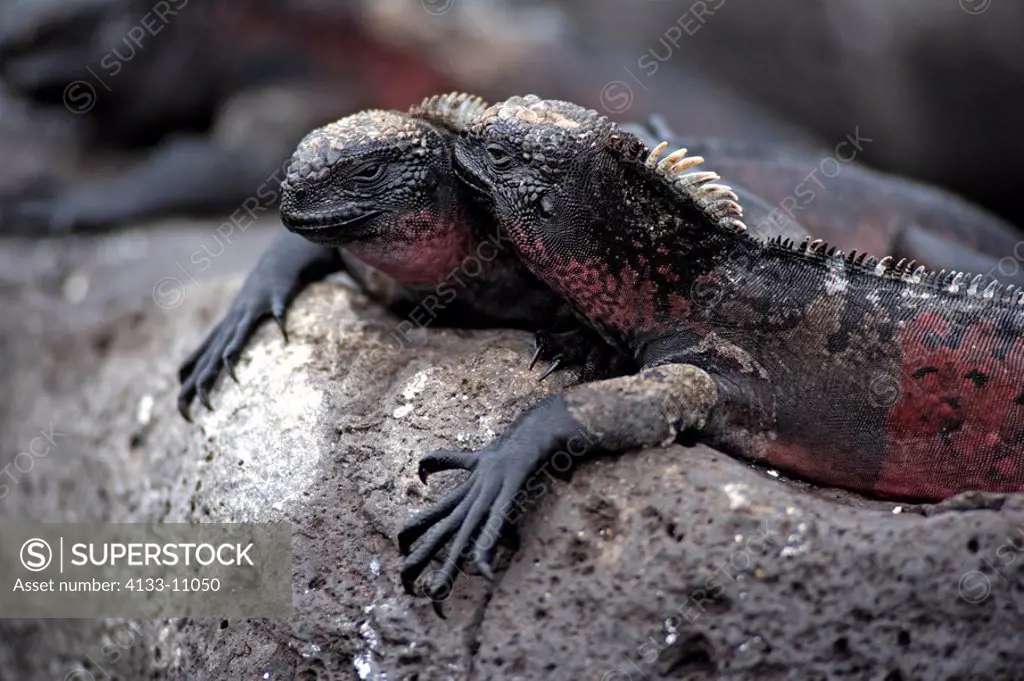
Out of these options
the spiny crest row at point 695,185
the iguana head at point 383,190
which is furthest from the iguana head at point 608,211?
the iguana head at point 383,190

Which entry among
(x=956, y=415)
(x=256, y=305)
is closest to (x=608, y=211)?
(x=956, y=415)

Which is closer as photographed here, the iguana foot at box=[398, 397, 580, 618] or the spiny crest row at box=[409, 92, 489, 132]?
the iguana foot at box=[398, 397, 580, 618]

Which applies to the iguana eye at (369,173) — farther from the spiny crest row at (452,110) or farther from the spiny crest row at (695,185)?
the spiny crest row at (695,185)

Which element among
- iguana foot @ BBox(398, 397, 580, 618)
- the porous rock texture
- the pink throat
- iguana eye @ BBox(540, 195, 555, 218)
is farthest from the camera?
the pink throat

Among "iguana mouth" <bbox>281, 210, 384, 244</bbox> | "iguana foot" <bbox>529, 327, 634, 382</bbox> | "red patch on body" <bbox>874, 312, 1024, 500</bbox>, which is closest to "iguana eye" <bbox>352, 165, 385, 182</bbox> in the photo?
"iguana mouth" <bbox>281, 210, 384, 244</bbox>

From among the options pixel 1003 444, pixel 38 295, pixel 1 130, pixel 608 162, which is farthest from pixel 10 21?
pixel 1003 444

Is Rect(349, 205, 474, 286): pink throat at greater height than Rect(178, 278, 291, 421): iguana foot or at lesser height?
greater

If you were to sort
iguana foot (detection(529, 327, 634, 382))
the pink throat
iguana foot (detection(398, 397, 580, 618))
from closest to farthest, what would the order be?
iguana foot (detection(398, 397, 580, 618)), iguana foot (detection(529, 327, 634, 382)), the pink throat

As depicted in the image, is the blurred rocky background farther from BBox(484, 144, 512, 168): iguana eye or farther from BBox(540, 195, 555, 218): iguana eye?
BBox(484, 144, 512, 168): iguana eye
